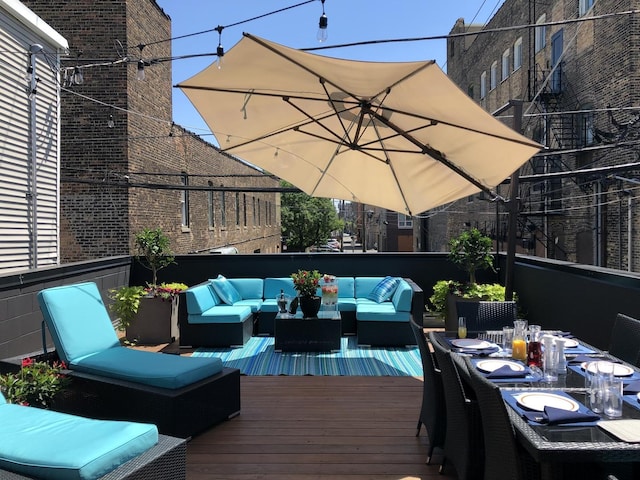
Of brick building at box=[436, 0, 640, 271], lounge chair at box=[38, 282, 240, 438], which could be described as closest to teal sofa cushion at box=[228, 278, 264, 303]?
lounge chair at box=[38, 282, 240, 438]

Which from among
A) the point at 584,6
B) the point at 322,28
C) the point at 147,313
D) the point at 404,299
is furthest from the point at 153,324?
the point at 584,6

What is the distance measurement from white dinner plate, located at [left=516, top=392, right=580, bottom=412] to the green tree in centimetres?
3574

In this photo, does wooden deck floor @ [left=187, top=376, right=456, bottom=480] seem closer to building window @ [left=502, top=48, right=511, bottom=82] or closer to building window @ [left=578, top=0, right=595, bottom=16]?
building window @ [left=578, top=0, right=595, bottom=16]

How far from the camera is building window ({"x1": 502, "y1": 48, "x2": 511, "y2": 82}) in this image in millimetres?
19003

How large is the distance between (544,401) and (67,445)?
7.68ft

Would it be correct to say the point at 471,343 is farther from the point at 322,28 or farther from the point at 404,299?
the point at 322,28

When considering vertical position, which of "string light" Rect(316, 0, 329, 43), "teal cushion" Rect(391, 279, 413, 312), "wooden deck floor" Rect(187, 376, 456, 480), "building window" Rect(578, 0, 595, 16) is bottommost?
"wooden deck floor" Rect(187, 376, 456, 480)

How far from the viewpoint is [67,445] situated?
2326 mm

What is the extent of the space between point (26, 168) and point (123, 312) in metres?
2.43

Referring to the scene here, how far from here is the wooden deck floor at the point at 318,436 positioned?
3230 millimetres

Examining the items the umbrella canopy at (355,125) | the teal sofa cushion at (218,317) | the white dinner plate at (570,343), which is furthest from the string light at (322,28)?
the white dinner plate at (570,343)

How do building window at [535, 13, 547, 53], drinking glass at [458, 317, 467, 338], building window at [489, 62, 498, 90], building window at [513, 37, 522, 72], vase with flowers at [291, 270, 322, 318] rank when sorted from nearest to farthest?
drinking glass at [458, 317, 467, 338], vase with flowers at [291, 270, 322, 318], building window at [535, 13, 547, 53], building window at [513, 37, 522, 72], building window at [489, 62, 498, 90]

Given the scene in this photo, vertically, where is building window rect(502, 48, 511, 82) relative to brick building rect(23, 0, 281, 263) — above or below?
above

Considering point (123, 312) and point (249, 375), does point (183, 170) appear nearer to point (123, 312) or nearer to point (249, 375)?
point (123, 312)
